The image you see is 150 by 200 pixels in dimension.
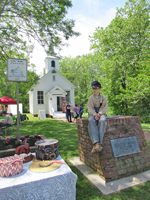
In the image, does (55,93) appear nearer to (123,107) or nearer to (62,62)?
(123,107)

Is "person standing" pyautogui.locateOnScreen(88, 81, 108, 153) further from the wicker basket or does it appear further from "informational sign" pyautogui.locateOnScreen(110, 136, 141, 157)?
the wicker basket

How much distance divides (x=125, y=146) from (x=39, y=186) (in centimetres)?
233

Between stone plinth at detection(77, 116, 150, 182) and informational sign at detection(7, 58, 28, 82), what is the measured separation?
2195 mm

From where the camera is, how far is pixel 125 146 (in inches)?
140

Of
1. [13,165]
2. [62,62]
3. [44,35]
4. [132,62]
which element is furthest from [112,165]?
[62,62]

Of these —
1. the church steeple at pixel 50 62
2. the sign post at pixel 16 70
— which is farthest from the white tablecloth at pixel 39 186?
the church steeple at pixel 50 62

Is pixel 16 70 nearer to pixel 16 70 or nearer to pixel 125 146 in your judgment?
pixel 16 70

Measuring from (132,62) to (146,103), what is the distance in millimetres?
4547

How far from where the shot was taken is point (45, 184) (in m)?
2.06

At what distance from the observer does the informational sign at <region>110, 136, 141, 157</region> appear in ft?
11.2

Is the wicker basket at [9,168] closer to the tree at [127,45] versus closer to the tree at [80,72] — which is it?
the tree at [127,45]

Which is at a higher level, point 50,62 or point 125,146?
point 50,62

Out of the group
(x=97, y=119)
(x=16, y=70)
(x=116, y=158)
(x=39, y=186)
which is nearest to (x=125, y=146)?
(x=116, y=158)

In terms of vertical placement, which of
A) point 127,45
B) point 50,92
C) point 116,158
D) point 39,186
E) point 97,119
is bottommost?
point 116,158
